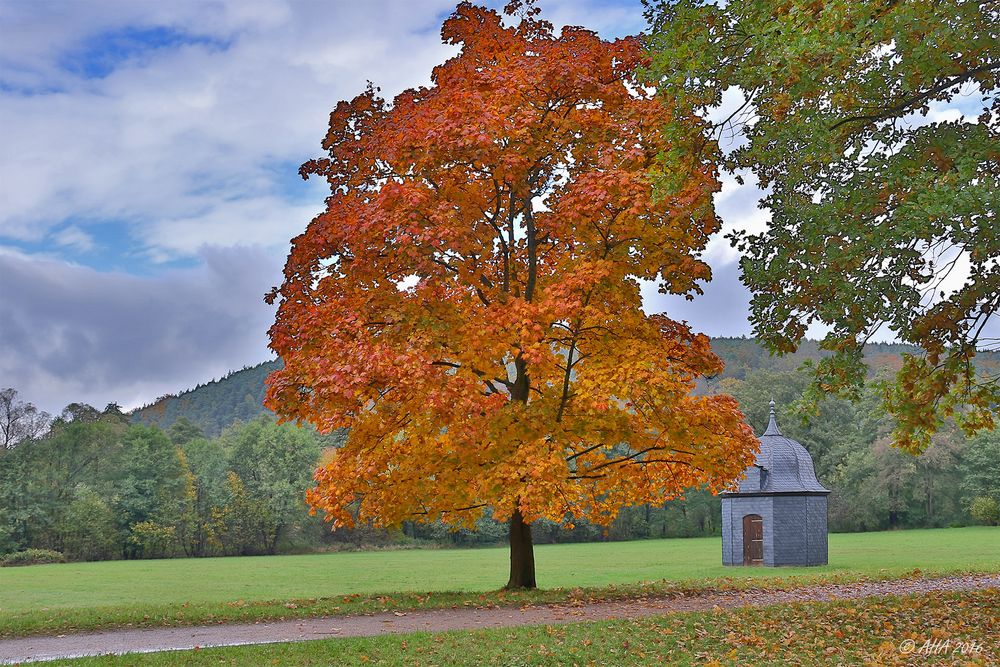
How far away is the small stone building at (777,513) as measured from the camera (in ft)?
95.7

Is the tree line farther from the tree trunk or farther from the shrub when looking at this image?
the tree trunk

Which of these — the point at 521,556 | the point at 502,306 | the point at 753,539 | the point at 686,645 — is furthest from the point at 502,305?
the point at 753,539

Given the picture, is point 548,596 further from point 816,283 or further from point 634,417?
point 816,283

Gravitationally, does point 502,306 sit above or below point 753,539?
above

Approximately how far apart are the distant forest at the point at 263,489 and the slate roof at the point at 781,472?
19.4 meters

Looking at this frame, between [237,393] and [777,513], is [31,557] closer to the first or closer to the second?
[777,513]

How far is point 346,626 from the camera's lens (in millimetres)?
12438

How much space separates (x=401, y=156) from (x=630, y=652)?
27.7 ft

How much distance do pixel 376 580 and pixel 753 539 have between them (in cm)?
1285

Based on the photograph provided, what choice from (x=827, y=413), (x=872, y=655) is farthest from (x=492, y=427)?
(x=827, y=413)

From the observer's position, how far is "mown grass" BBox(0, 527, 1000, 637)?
1412cm

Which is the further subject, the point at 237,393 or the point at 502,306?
the point at 237,393

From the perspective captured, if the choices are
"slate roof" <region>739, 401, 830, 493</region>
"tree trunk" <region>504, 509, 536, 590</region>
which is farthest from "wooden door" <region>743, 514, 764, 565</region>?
"tree trunk" <region>504, 509, 536, 590</region>

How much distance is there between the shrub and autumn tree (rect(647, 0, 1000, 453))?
46934 mm
